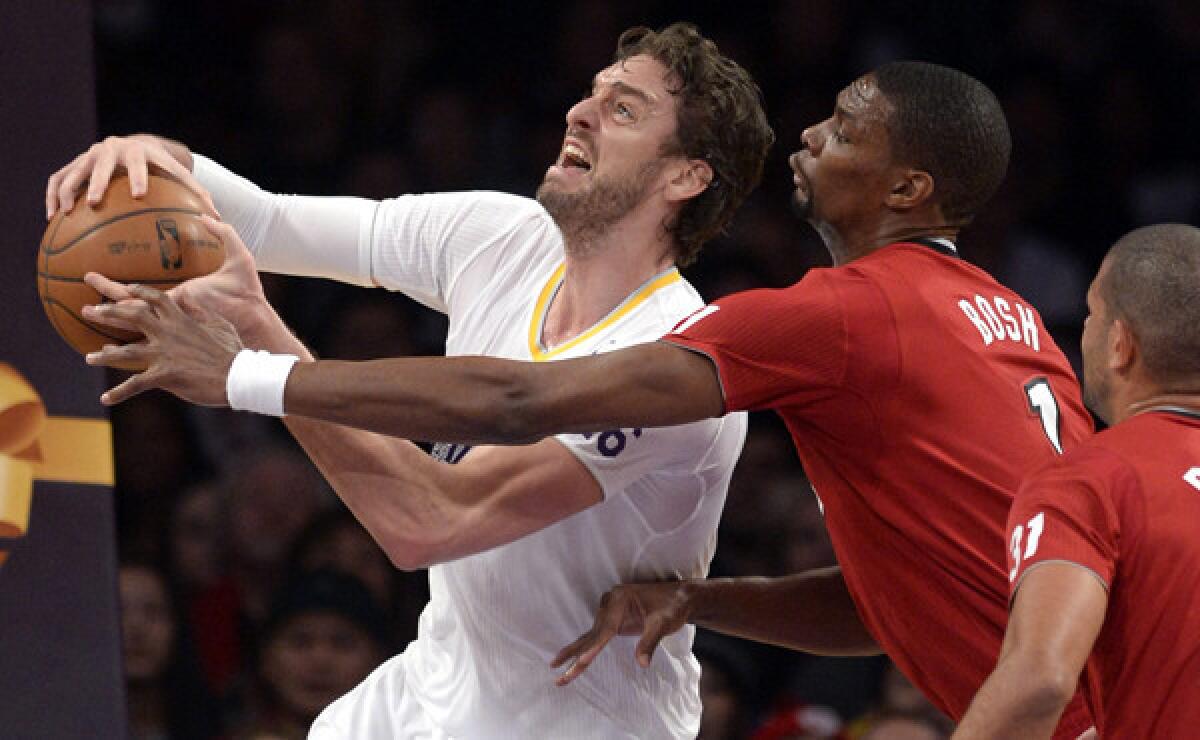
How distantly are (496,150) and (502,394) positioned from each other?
144 inches

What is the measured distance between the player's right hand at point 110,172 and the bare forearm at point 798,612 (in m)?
1.36

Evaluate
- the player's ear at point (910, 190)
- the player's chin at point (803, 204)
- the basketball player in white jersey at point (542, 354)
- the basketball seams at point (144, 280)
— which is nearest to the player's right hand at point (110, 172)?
the basketball player in white jersey at point (542, 354)

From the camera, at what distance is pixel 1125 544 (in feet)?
8.32

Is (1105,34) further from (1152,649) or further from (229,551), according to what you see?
(1152,649)

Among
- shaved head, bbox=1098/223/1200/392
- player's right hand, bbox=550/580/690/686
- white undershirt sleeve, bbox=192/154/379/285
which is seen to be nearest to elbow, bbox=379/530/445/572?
player's right hand, bbox=550/580/690/686

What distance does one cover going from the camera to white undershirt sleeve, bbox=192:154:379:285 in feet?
12.3

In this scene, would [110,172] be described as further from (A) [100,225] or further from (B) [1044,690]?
(B) [1044,690]

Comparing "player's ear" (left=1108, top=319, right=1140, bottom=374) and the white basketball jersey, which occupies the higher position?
"player's ear" (left=1108, top=319, right=1140, bottom=374)

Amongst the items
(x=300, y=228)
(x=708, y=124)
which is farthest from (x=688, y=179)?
(x=300, y=228)

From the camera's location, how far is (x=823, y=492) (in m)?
3.24

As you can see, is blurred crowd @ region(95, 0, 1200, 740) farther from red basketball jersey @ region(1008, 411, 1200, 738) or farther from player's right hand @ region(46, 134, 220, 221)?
red basketball jersey @ region(1008, 411, 1200, 738)

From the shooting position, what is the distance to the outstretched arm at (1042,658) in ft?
7.71

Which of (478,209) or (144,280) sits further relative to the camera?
(478,209)

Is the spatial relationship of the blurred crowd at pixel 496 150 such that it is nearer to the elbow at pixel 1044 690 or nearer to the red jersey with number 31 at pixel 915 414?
the red jersey with number 31 at pixel 915 414
